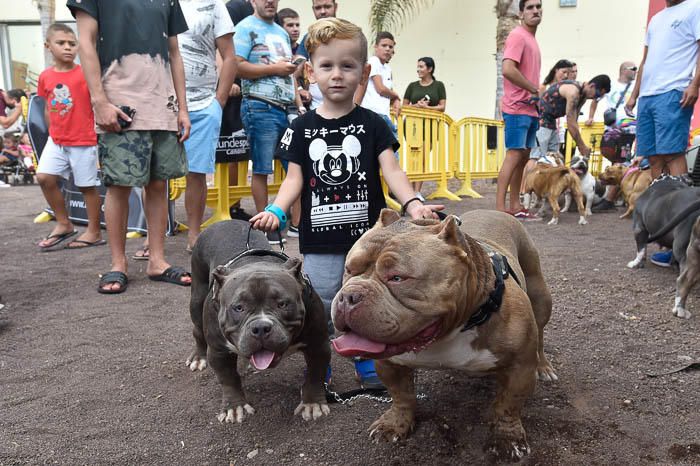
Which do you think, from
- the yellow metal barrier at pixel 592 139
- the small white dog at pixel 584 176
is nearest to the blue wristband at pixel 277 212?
the small white dog at pixel 584 176

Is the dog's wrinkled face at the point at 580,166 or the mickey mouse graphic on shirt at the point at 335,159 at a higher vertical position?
the mickey mouse graphic on shirt at the point at 335,159

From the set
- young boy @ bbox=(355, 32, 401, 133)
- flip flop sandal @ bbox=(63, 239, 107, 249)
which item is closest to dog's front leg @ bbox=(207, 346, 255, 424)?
flip flop sandal @ bbox=(63, 239, 107, 249)

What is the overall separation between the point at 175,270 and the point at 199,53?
6.63 ft

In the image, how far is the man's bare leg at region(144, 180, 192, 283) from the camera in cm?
455

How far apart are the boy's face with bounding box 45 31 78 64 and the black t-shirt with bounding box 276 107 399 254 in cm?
427

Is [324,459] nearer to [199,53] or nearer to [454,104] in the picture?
[199,53]

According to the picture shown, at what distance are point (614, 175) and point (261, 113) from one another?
5.91 metres

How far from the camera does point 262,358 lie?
233cm

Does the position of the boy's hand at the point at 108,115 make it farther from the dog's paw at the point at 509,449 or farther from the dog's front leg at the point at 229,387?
the dog's paw at the point at 509,449

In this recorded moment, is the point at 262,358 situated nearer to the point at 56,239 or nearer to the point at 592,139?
the point at 56,239

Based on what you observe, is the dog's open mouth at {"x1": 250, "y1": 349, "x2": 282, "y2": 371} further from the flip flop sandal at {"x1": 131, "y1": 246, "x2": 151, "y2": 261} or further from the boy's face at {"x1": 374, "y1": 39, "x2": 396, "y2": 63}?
the boy's face at {"x1": 374, "y1": 39, "x2": 396, "y2": 63}

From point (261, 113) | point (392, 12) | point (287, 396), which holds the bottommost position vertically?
point (287, 396)

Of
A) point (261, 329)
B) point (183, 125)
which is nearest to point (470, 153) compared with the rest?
point (183, 125)

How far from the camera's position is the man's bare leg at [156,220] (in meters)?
4.55
